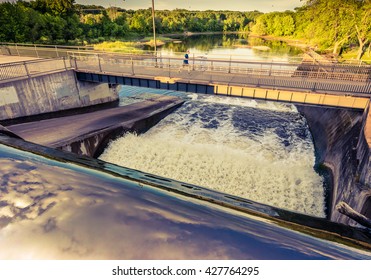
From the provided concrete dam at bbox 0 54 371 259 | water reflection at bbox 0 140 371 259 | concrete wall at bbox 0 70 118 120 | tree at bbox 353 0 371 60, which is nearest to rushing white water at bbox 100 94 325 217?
concrete wall at bbox 0 70 118 120

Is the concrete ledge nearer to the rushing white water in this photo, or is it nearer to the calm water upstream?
the rushing white water

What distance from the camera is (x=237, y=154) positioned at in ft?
52.3

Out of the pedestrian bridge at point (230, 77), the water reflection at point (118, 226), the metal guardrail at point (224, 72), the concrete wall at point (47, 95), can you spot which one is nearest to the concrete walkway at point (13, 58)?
the metal guardrail at point (224, 72)

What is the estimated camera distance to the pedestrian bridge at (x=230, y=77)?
46.5 ft

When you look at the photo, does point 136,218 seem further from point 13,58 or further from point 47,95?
point 13,58

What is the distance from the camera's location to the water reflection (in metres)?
1.72

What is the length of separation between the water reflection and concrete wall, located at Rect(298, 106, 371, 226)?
6.53 metres

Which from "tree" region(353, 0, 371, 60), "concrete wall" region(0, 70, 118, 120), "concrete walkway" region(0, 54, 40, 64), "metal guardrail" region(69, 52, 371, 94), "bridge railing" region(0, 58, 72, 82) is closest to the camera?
"metal guardrail" region(69, 52, 371, 94)

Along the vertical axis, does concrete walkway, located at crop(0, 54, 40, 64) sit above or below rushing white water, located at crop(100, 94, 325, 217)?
above

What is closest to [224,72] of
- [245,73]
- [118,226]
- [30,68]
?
[245,73]

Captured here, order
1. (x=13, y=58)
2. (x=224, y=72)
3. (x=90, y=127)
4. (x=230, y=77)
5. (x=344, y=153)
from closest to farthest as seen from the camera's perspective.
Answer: (x=344, y=153)
(x=90, y=127)
(x=230, y=77)
(x=224, y=72)
(x=13, y=58)

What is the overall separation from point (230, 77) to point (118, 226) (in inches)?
701
